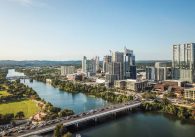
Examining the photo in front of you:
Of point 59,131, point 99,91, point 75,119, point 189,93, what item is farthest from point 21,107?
point 189,93

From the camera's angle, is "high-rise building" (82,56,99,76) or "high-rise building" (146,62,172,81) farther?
"high-rise building" (82,56,99,76)

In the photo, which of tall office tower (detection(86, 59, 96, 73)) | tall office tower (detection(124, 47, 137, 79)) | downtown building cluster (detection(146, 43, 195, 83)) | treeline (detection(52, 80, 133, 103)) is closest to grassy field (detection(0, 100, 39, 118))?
treeline (detection(52, 80, 133, 103))

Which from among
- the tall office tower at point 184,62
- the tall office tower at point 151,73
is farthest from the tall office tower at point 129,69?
the tall office tower at point 184,62

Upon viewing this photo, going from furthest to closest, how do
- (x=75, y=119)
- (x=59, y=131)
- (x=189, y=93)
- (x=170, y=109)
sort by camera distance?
(x=189, y=93) → (x=170, y=109) → (x=75, y=119) → (x=59, y=131)

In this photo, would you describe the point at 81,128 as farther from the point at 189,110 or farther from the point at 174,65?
the point at 174,65

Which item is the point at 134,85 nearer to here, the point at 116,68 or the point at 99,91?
the point at 99,91

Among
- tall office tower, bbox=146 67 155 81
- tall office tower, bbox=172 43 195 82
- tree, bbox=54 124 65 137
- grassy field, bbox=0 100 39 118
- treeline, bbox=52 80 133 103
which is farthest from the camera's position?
tall office tower, bbox=146 67 155 81

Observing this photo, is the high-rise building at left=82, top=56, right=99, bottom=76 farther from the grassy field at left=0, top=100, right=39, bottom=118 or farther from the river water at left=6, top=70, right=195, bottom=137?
the river water at left=6, top=70, right=195, bottom=137
